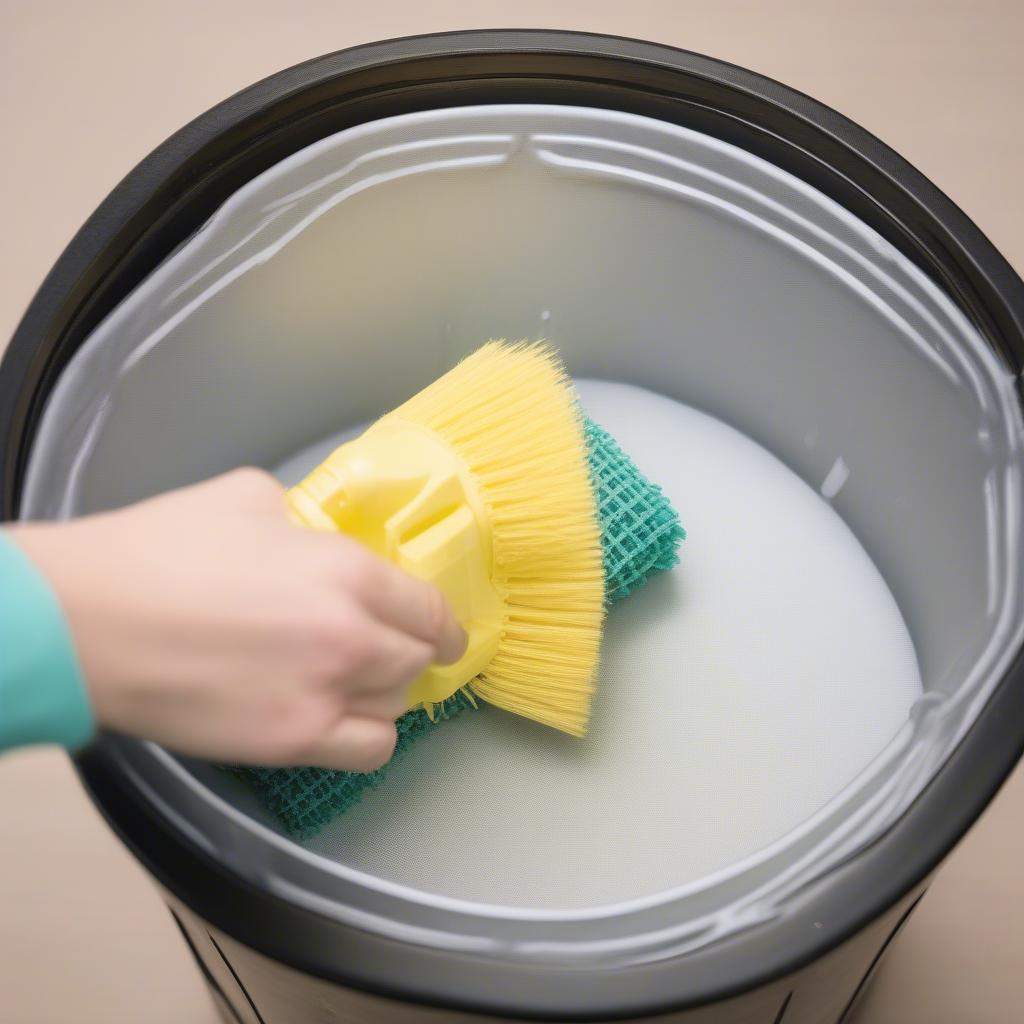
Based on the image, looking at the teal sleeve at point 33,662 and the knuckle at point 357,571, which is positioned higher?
the knuckle at point 357,571

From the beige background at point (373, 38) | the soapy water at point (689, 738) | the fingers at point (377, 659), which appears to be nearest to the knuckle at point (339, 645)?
the fingers at point (377, 659)

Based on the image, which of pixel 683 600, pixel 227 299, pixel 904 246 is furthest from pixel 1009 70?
pixel 227 299

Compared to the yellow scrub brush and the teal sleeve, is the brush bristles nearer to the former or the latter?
the yellow scrub brush

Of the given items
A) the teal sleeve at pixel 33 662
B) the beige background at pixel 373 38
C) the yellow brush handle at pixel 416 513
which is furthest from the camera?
the beige background at pixel 373 38

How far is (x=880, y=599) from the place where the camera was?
0.70 meters

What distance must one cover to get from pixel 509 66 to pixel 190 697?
41 centimetres

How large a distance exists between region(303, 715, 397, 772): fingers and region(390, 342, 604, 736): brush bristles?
0.16m

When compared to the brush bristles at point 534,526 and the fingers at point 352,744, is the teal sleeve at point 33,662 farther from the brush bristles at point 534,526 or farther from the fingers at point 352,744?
the brush bristles at point 534,526

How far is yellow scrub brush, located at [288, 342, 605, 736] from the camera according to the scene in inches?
22.3

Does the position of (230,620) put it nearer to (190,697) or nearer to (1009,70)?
(190,697)

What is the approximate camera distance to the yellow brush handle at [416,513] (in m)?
0.55

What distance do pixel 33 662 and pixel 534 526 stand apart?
0.92ft

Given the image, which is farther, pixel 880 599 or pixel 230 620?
pixel 880 599

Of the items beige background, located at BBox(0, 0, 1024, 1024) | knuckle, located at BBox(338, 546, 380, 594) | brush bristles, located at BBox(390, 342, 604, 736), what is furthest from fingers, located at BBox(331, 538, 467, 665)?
beige background, located at BBox(0, 0, 1024, 1024)
